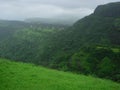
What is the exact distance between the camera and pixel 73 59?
164 meters

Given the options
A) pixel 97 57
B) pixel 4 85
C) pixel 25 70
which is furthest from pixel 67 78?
pixel 97 57

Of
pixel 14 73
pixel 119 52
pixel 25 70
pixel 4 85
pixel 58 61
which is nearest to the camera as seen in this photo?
pixel 4 85

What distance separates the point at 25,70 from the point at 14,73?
2000 millimetres

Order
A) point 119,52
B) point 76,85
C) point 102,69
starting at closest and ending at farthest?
point 76,85
point 102,69
point 119,52

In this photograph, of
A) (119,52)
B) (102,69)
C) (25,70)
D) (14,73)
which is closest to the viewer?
(14,73)

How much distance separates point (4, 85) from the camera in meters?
20.1

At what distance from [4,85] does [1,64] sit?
21.6ft

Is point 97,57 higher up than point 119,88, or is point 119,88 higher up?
point 119,88

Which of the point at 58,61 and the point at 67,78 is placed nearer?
the point at 67,78

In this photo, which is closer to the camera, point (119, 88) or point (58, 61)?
point (119, 88)

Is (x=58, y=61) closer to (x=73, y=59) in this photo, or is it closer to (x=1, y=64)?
(x=73, y=59)

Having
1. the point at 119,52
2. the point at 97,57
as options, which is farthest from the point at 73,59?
the point at 119,52

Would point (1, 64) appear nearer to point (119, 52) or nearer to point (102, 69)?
point (102, 69)

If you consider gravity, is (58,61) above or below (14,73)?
below
